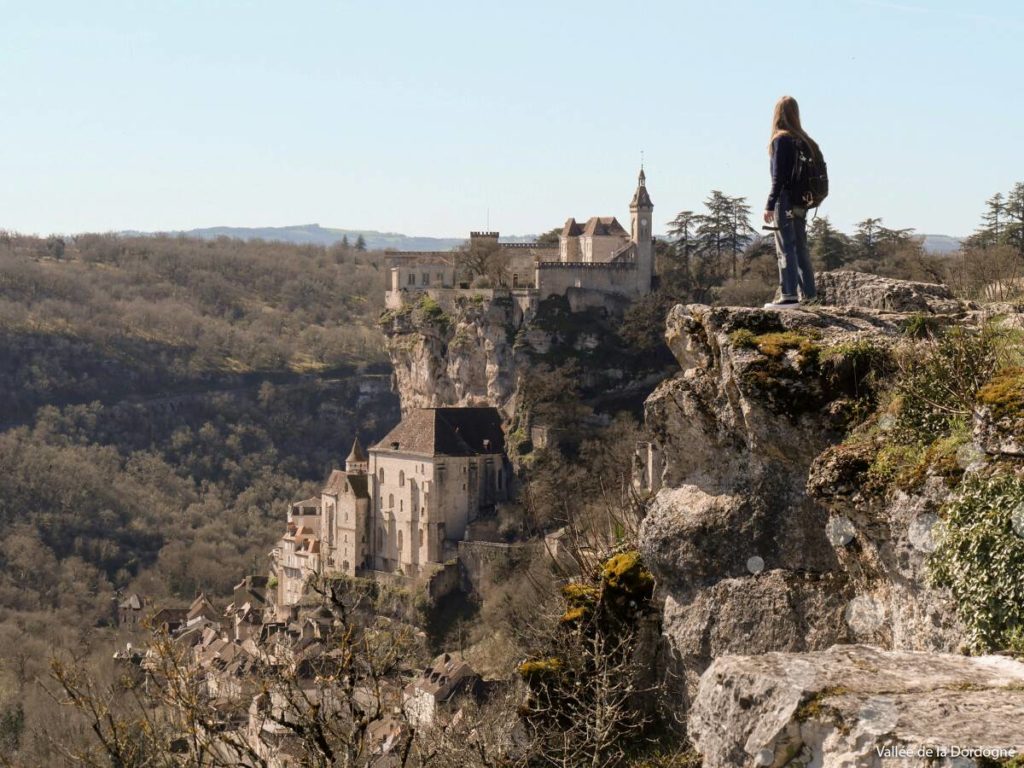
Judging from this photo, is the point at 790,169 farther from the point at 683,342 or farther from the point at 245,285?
the point at 245,285

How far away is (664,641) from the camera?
13.6m

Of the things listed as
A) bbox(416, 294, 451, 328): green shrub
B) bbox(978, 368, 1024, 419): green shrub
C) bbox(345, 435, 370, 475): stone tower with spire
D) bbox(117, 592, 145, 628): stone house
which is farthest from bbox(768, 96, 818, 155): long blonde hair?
bbox(117, 592, 145, 628): stone house

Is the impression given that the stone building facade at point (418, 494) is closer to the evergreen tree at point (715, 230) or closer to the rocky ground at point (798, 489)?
the evergreen tree at point (715, 230)

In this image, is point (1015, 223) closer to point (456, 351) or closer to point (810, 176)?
point (456, 351)

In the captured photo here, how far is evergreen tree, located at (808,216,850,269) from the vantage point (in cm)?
6875

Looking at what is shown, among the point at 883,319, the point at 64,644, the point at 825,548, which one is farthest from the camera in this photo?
the point at 64,644

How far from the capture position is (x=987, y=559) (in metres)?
9.60

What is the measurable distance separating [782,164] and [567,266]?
5847 cm

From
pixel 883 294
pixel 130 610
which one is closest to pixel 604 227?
pixel 130 610

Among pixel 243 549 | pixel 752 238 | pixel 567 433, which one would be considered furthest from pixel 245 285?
pixel 567 433

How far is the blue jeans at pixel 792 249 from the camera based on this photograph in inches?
524

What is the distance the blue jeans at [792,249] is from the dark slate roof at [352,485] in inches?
2047

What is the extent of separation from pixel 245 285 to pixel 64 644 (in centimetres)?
12065

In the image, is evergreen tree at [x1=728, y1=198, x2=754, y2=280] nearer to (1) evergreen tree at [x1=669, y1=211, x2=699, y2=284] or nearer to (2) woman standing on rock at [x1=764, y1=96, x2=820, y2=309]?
(1) evergreen tree at [x1=669, y1=211, x2=699, y2=284]
